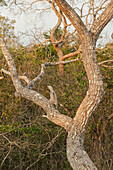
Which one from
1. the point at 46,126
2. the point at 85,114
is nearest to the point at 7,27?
the point at 46,126

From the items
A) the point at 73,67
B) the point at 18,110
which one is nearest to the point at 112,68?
the point at 73,67

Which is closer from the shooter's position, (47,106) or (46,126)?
(47,106)

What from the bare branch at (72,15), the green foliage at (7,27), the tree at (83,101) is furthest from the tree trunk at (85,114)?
the green foliage at (7,27)

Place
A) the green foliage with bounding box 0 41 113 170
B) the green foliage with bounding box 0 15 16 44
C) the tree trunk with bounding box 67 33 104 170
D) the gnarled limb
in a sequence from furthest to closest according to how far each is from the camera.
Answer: the green foliage with bounding box 0 15 16 44, the green foliage with bounding box 0 41 113 170, the gnarled limb, the tree trunk with bounding box 67 33 104 170

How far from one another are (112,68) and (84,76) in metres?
0.75

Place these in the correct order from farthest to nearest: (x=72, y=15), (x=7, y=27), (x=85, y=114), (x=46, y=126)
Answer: (x=7, y=27) → (x=46, y=126) → (x=72, y=15) → (x=85, y=114)

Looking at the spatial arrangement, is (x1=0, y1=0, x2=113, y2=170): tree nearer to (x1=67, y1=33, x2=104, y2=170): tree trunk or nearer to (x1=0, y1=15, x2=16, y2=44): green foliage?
(x1=67, y1=33, x2=104, y2=170): tree trunk

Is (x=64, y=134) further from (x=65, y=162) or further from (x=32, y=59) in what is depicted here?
(x=32, y=59)

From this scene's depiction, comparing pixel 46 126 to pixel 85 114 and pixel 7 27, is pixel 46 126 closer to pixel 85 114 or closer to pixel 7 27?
pixel 85 114

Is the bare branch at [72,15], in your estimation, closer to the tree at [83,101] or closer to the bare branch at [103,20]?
the tree at [83,101]

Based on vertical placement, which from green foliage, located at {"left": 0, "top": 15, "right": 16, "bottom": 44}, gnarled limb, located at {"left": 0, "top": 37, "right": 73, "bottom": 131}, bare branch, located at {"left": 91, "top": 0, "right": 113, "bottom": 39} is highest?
green foliage, located at {"left": 0, "top": 15, "right": 16, "bottom": 44}

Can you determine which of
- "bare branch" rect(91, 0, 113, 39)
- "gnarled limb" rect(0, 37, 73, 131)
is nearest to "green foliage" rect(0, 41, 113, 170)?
"gnarled limb" rect(0, 37, 73, 131)

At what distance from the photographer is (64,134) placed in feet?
12.4

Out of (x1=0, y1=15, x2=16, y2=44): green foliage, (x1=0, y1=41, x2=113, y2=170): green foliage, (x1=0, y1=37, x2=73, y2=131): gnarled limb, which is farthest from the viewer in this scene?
(x1=0, y1=15, x2=16, y2=44): green foliage
